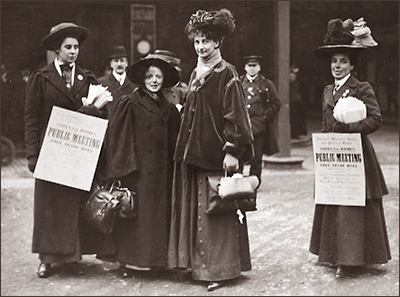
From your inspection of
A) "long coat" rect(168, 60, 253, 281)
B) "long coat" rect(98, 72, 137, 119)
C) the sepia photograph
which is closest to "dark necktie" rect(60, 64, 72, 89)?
the sepia photograph

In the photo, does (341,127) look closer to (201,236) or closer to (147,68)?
(201,236)

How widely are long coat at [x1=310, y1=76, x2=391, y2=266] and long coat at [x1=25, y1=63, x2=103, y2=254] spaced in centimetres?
205

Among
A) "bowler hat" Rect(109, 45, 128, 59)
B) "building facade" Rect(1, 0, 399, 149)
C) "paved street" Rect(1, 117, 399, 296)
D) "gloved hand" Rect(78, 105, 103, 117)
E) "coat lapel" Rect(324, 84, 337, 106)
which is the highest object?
"building facade" Rect(1, 0, 399, 149)

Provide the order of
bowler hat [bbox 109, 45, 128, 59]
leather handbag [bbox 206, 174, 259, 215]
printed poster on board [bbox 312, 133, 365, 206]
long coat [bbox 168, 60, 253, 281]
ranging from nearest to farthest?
leather handbag [bbox 206, 174, 259, 215], long coat [bbox 168, 60, 253, 281], printed poster on board [bbox 312, 133, 365, 206], bowler hat [bbox 109, 45, 128, 59]

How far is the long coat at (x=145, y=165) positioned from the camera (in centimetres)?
517

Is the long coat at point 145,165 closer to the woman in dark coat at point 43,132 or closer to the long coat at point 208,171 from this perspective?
the long coat at point 208,171

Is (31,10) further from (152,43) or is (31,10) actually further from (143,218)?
(143,218)

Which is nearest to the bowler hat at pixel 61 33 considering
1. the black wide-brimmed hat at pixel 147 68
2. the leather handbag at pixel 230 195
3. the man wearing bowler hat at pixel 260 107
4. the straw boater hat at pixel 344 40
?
the black wide-brimmed hat at pixel 147 68

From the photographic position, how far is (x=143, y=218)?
205 inches

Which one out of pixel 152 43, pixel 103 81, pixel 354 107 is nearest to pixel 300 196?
pixel 103 81

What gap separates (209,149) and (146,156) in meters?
0.58

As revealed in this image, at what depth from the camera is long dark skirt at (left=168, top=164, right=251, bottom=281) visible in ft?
16.3

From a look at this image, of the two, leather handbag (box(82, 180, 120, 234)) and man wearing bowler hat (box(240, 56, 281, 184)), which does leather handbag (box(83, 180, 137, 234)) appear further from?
man wearing bowler hat (box(240, 56, 281, 184))

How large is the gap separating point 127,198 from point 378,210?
2075mm
